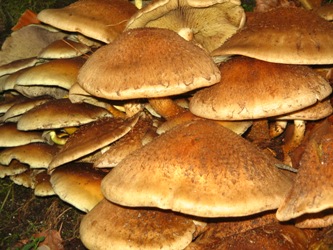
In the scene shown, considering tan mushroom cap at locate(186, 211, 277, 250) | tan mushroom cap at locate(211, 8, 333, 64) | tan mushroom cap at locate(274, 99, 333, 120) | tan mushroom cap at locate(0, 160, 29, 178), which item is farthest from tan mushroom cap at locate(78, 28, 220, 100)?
tan mushroom cap at locate(0, 160, 29, 178)

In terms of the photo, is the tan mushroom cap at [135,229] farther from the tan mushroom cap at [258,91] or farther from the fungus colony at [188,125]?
the tan mushroom cap at [258,91]

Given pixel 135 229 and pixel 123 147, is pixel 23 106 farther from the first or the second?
pixel 135 229

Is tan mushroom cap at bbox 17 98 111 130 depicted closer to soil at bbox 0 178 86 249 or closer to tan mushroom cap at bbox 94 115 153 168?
tan mushroom cap at bbox 94 115 153 168

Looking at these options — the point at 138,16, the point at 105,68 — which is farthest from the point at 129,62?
the point at 138,16

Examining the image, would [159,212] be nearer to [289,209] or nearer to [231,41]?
[289,209]

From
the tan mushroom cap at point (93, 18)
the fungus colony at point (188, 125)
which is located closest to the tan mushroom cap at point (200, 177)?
the fungus colony at point (188, 125)
